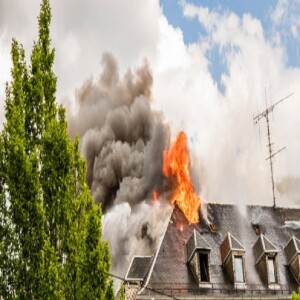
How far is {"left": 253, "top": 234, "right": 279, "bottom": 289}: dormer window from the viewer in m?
31.8

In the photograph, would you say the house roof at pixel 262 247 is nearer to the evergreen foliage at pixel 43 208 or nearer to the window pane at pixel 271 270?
the window pane at pixel 271 270

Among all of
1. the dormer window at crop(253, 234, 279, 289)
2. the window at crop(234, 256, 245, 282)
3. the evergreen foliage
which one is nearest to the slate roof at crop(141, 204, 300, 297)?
the dormer window at crop(253, 234, 279, 289)

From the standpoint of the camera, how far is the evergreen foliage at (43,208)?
689 inches

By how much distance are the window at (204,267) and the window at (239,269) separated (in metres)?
1.71

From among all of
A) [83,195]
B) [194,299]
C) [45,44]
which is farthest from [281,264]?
[45,44]

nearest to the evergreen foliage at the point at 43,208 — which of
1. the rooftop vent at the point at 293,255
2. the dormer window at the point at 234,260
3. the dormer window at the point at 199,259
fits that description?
the dormer window at the point at 199,259

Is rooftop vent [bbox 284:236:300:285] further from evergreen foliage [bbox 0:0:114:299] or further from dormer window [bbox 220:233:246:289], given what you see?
evergreen foliage [bbox 0:0:114:299]

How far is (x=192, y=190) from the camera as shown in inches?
1353

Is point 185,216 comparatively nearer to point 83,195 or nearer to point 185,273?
point 185,273

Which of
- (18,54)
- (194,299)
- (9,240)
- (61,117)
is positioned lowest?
(194,299)

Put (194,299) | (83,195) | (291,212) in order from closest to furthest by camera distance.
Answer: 1. (83,195)
2. (194,299)
3. (291,212)

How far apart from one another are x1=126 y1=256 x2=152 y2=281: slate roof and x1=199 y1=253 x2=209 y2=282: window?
10.7 ft

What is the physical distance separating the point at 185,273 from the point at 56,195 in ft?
44.8

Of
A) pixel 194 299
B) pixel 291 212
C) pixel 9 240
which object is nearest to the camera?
pixel 9 240
